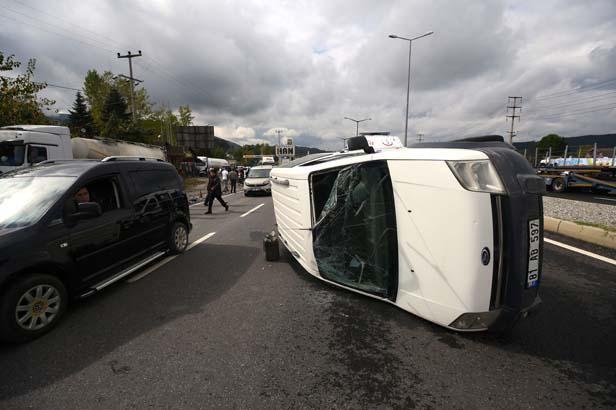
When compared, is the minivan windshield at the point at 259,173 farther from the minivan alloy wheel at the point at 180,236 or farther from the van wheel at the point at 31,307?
the van wheel at the point at 31,307

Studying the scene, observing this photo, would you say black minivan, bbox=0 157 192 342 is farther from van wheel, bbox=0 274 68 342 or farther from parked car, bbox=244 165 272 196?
parked car, bbox=244 165 272 196

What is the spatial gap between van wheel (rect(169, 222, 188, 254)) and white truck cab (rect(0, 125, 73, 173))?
1021 cm

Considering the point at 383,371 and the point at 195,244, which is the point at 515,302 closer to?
the point at 383,371

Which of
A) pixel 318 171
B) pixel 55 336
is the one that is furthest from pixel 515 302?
pixel 55 336

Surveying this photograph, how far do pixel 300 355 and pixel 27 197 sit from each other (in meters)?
3.38

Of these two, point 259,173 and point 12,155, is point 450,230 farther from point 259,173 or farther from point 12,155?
point 12,155

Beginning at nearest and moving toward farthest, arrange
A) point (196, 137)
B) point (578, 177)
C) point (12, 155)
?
point (12, 155) → point (578, 177) → point (196, 137)

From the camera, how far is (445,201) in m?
2.21

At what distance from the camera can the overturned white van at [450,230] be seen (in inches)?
83.7

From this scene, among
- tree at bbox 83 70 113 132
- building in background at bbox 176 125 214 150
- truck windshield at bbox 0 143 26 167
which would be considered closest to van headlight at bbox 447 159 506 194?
truck windshield at bbox 0 143 26 167

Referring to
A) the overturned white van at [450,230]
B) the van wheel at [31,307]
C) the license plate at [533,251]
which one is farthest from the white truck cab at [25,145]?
the license plate at [533,251]

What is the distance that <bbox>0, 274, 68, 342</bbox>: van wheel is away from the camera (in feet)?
7.86

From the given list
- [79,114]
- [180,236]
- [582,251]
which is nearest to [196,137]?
[79,114]

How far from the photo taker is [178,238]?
5090mm
